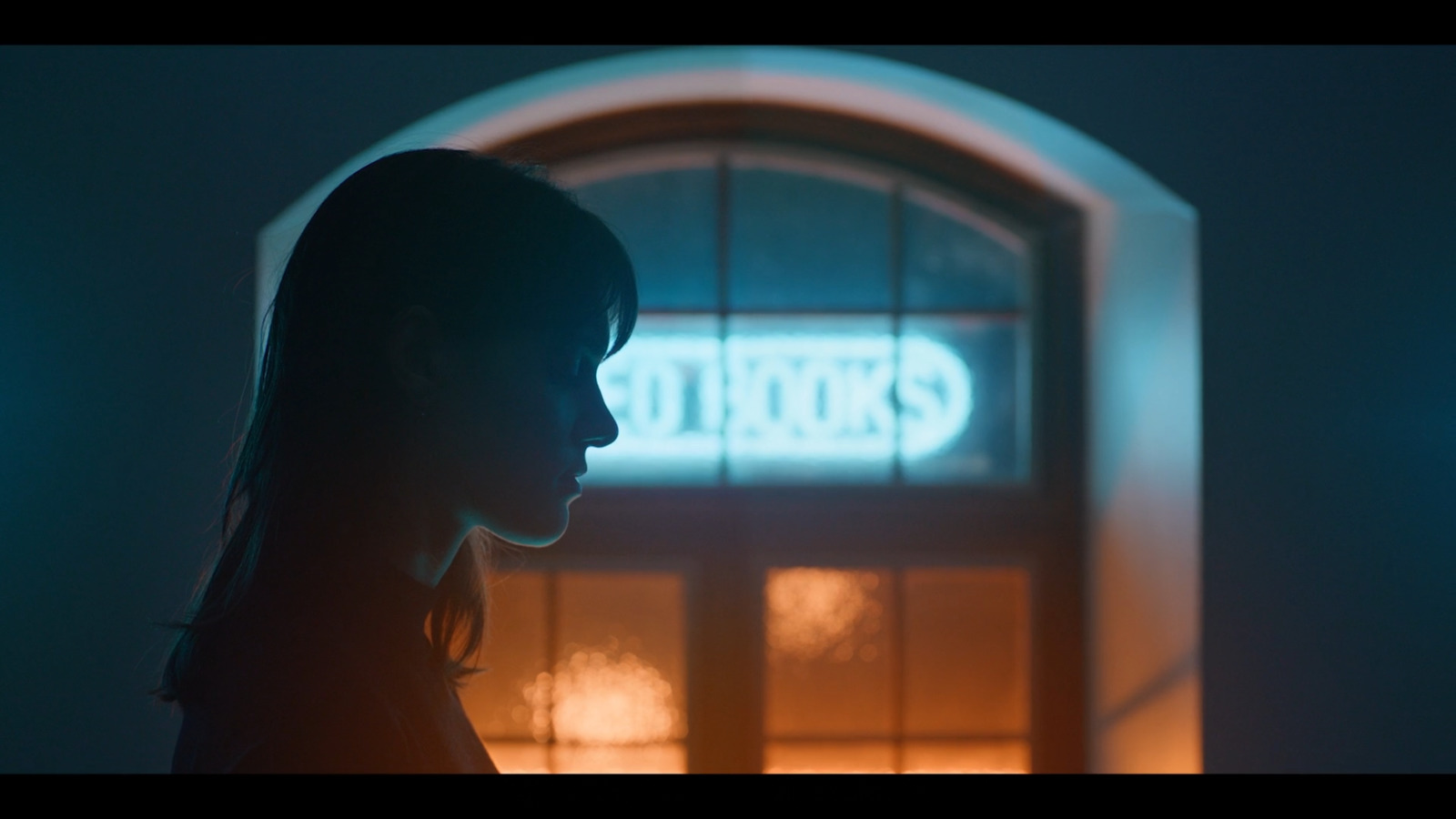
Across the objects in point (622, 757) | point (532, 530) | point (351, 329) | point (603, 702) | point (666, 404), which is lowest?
point (622, 757)

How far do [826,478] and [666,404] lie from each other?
0.37m

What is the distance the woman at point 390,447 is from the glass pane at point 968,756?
1.47 m

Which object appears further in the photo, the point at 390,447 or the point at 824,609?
the point at 824,609

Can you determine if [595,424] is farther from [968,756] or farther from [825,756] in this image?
[968,756]

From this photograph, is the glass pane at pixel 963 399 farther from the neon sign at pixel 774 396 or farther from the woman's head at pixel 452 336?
the woman's head at pixel 452 336

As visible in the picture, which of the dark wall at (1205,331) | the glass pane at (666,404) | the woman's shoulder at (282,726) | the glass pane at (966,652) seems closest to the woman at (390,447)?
the woman's shoulder at (282,726)

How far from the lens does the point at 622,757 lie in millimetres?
1891

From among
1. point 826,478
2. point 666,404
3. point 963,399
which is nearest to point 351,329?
point 666,404

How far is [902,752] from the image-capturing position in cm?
190

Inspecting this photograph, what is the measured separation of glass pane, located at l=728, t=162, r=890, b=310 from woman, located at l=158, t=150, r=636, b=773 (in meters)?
1.23

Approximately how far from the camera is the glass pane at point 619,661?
1880 millimetres

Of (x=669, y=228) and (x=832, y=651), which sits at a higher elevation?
(x=669, y=228)
